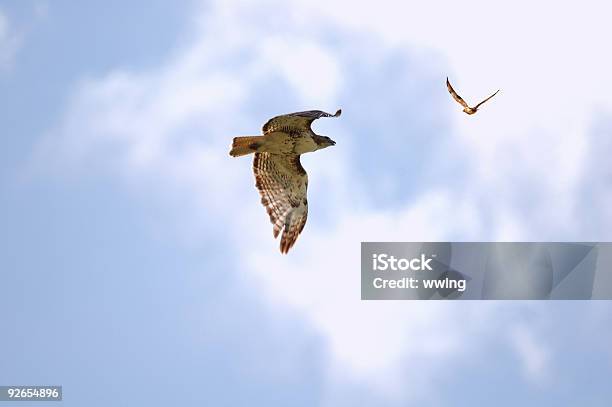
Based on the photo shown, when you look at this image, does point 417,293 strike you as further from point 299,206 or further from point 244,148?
point 244,148

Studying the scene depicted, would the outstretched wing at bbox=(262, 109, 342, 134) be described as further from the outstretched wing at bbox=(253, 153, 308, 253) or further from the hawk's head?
the outstretched wing at bbox=(253, 153, 308, 253)

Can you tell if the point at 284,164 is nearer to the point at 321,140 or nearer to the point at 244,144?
the point at 321,140

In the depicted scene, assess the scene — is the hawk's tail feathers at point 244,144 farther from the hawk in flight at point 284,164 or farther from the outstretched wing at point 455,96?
the outstretched wing at point 455,96

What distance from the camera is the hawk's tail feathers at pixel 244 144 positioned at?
2784 cm

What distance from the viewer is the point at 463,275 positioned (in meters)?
31.0

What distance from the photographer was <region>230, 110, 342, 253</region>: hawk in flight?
2770cm

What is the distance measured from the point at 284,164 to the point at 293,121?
174 cm

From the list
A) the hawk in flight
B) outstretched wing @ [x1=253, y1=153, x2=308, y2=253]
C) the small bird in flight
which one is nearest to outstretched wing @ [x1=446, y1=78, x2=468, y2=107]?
the small bird in flight

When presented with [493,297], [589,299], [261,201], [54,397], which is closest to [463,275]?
[493,297]

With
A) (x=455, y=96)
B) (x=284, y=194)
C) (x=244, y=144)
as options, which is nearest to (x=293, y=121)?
(x=244, y=144)

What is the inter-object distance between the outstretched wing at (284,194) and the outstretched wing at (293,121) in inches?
51.5

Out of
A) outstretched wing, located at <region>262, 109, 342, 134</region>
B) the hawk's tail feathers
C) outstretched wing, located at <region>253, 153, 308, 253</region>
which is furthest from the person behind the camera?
outstretched wing, located at <region>253, 153, 308, 253</region>

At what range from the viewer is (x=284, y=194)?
29.5 m

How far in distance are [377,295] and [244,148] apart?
501 cm
